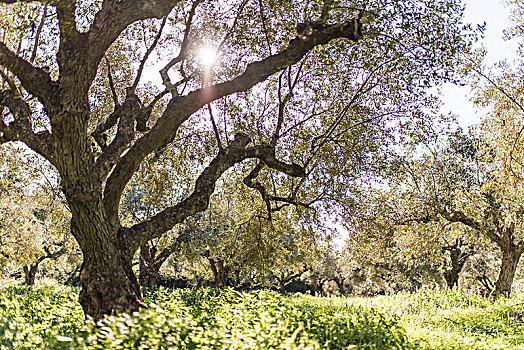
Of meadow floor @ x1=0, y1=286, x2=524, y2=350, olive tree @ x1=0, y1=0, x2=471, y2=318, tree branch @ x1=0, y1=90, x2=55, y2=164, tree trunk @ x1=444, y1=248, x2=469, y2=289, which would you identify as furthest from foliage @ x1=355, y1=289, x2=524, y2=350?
tree trunk @ x1=444, y1=248, x2=469, y2=289

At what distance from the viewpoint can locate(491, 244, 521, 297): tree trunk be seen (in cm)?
1538

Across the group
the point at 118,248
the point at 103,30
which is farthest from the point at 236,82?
the point at 118,248

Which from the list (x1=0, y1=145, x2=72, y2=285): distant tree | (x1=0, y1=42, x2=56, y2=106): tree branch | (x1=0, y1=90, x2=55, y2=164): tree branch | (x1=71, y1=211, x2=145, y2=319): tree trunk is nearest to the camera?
(x1=71, y1=211, x2=145, y2=319): tree trunk

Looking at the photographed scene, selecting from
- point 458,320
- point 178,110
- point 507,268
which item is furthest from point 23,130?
point 507,268

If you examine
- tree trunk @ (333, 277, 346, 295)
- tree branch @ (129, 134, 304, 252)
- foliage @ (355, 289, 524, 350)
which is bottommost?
tree trunk @ (333, 277, 346, 295)

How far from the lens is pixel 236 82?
759cm

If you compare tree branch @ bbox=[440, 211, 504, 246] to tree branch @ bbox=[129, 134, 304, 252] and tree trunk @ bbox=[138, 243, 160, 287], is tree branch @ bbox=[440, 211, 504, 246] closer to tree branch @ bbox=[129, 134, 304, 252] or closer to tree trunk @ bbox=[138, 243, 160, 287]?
tree branch @ bbox=[129, 134, 304, 252]

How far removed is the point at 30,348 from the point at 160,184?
301 inches

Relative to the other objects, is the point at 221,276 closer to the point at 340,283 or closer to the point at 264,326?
the point at 340,283

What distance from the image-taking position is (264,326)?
530cm

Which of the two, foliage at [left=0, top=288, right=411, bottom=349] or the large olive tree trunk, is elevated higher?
the large olive tree trunk

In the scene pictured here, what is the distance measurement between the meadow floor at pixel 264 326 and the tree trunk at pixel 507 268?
3.13 metres

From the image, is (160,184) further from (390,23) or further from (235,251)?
(390,23)

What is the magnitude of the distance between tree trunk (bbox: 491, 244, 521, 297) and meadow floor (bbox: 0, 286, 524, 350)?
123 inches
